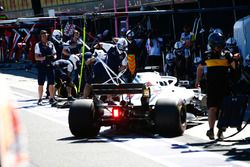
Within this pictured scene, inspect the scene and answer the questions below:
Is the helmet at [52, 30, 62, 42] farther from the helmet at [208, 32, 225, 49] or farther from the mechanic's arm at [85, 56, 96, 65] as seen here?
the helmet at [208, 32, 225, 49]

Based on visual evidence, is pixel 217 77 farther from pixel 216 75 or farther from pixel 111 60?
pixel 111 60

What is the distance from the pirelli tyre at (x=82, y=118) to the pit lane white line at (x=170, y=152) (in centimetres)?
29

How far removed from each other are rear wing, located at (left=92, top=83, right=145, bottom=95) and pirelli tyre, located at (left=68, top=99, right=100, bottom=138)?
1.00 feet

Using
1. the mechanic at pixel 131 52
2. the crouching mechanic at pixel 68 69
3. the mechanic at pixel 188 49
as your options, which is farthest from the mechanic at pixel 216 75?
the mechanic at pixel 188 49

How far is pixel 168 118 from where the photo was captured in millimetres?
10844

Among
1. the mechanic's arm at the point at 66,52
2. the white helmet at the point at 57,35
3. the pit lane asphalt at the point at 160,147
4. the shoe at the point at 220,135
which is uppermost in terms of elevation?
the white helmet at the point at 57,35

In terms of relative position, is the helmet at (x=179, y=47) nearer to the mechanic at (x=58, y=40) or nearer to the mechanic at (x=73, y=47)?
the mechanic at (x=58, y=40)

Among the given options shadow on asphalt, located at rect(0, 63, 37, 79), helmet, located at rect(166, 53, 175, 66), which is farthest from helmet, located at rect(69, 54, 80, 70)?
shadow on asphalt, located at rect(0, 63, 37, 79)

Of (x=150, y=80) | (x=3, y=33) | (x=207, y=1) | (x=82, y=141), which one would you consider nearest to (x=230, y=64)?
(x=150, y=80)

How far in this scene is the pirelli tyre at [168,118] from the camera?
35.4 ft

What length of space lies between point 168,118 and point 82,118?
1.42 meters

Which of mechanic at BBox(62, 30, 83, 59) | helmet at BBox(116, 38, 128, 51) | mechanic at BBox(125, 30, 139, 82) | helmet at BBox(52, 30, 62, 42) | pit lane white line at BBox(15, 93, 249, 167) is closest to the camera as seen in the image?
pit lane white line at BBox(15, 93, 249, 167)

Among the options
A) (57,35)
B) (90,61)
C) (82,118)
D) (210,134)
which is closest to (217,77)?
(210,134)

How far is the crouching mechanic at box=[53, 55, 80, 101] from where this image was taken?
1759 cm
